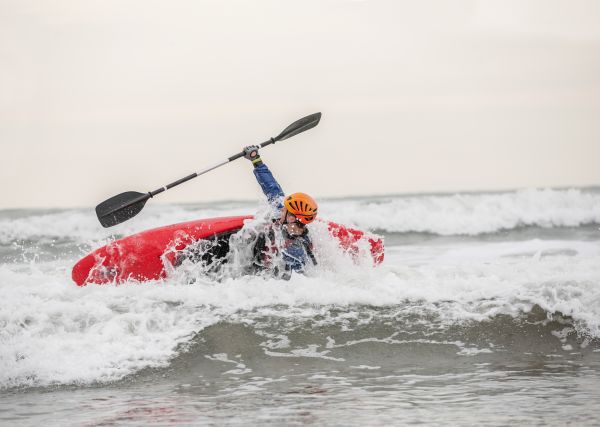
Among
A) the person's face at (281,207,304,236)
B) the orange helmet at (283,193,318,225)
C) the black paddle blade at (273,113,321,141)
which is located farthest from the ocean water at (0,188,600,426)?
the black paddle blade at (273,113,321,141)

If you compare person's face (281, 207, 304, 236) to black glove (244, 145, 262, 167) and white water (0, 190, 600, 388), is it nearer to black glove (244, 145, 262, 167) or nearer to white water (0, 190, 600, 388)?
white water (0, 190, 600, 388)

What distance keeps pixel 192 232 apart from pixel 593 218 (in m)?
13.0

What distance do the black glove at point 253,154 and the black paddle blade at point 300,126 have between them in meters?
0.74

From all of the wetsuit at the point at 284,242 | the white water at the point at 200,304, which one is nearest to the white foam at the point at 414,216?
the white water at the point at 200,304

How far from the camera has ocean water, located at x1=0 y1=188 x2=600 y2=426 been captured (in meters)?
4.39

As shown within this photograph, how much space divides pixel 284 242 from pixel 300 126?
1.92 meters

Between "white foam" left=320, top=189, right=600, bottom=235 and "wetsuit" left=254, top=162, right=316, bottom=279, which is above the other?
"wetsuit" left=254, top=162, right=316, bottom=279

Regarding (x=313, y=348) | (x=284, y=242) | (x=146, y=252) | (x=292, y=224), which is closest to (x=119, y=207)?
(x=146, y=252)

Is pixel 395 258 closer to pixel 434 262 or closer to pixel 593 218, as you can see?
pixel 434 262

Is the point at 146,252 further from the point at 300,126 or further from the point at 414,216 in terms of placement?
A: the point at 414,216

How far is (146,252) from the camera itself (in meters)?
7.45

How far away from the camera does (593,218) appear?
18219mm

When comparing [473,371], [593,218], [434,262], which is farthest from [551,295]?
[593,218]

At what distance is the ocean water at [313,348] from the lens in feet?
14.4
